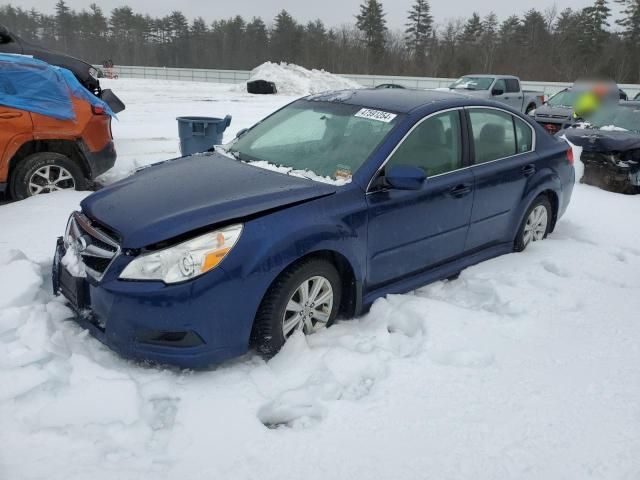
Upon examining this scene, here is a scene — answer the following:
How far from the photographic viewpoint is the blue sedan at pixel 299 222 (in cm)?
287

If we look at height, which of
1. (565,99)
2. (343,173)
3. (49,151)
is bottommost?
(49,151)

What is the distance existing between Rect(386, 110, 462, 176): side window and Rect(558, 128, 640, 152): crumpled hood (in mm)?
4952

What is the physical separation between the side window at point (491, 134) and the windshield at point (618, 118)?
5276 mm

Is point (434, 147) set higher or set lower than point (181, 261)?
higher

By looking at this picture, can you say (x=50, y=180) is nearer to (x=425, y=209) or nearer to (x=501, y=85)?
(x=425, y=209)

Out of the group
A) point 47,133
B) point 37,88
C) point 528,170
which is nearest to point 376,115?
point 528,170

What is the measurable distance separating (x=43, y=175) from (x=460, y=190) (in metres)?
4.37

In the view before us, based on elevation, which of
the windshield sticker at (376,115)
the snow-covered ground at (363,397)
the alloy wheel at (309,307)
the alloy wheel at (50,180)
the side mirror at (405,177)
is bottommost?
the snow-covered ground at (363,397)

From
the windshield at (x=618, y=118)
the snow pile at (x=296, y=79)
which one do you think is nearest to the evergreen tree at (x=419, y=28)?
the snow pile at (x=296, y=79)

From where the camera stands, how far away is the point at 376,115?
3.99 metres

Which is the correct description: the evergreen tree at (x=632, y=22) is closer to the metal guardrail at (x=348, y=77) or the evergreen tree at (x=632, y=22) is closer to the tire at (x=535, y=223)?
the metal guardrail at (x=348, y=77)

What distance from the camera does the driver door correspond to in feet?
11.9

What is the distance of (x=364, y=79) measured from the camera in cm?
3994

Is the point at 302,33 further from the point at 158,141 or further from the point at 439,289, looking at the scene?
the point at 439,289
